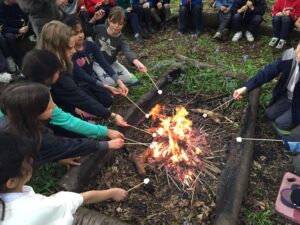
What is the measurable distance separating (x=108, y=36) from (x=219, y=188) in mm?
3391

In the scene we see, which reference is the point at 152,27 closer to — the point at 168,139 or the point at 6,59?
the point at 6,59

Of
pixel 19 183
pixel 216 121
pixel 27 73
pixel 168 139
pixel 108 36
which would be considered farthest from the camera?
pixel 108 36

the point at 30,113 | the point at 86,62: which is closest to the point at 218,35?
the point at 86,62

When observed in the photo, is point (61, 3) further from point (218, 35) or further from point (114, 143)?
point (114, 143)

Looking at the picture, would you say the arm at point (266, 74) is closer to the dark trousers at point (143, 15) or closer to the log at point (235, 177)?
the log at point (235, 177)

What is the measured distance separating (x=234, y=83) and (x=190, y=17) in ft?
10.8

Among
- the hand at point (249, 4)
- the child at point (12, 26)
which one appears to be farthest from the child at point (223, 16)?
the child at point (12, 26)

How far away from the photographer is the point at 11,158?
2268 millimetres

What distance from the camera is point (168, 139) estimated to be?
457 centimetres

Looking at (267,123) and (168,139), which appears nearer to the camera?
(168,139)

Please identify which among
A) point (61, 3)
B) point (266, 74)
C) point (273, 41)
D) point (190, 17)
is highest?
point (61, 3)

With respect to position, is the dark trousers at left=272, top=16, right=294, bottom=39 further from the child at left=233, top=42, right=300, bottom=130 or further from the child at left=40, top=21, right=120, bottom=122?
the child at left=40, top=21, right=120, bottom=122

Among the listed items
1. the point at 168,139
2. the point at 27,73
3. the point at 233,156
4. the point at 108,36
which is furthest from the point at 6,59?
the point at 233,156

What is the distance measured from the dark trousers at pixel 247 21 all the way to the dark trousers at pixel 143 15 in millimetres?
2104
